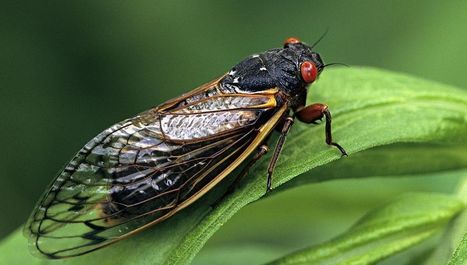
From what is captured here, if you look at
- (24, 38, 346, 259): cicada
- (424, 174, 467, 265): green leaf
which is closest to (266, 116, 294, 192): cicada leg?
(24, 38, 346, 259): cicada

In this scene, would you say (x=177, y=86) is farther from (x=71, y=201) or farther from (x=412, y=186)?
(x=71, y=201)

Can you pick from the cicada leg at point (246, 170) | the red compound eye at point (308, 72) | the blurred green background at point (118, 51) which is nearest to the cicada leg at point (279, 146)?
the cicada leg at point (246, 170)

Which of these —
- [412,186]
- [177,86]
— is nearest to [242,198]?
[412,186]

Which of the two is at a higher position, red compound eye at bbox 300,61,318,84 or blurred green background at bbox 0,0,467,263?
red compound eye at bbox 300,61,318,84

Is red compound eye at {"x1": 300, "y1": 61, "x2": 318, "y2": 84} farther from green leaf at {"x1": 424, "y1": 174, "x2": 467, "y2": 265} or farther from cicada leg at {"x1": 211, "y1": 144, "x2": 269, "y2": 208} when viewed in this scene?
green leaf at {"x1": 424, "y1": 174, "x2": 467, "y2": 265}

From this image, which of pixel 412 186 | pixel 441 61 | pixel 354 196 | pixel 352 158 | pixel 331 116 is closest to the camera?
pixel 352 158

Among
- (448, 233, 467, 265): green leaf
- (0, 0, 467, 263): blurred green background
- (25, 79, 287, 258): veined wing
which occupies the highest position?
(25, 79, 287, 258): veined wing

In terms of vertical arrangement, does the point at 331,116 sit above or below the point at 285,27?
above

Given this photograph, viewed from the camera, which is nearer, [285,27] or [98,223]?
[98,223]
